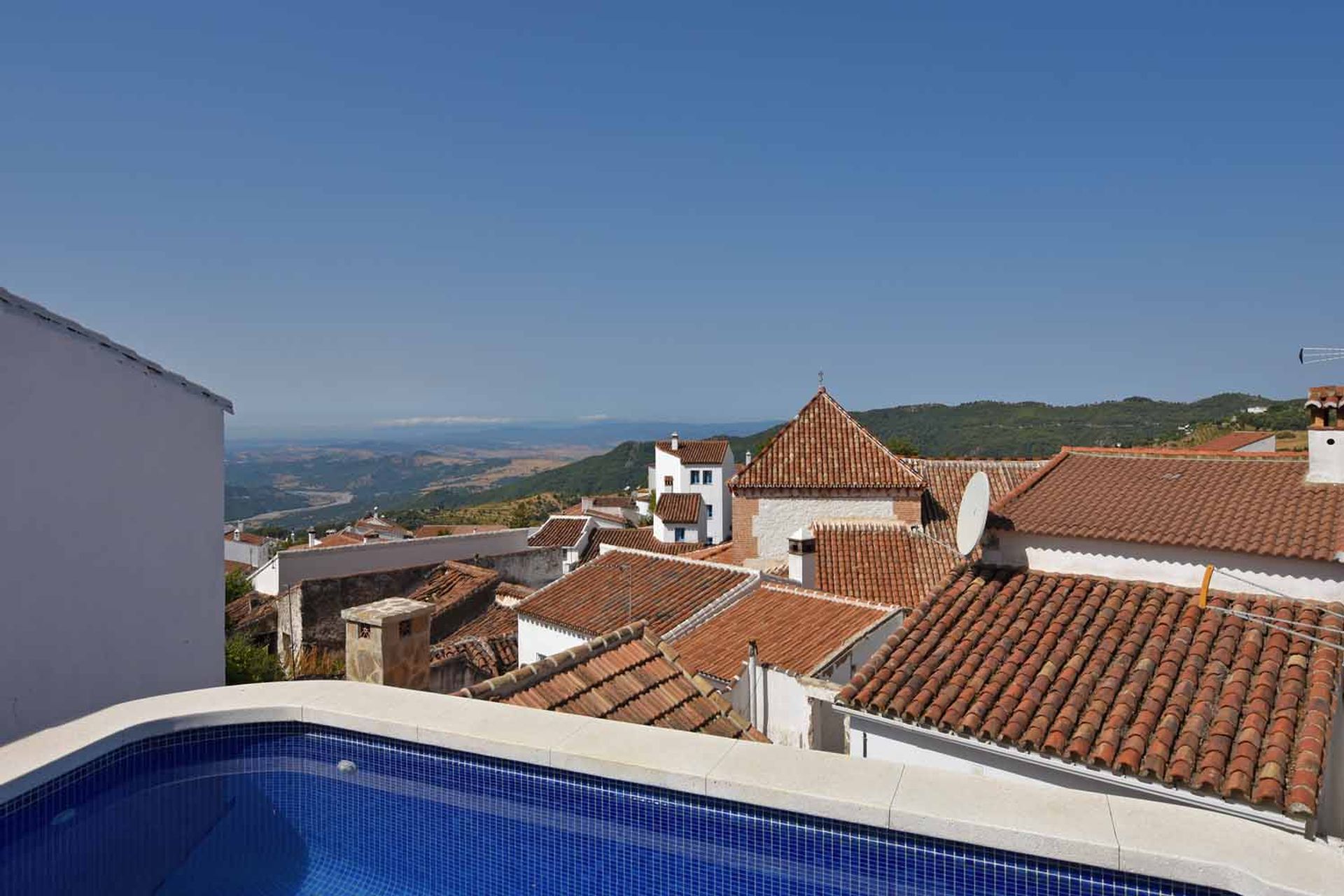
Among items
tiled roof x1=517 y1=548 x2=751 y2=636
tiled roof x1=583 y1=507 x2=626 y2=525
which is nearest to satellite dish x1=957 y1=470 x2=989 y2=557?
tiled roof x1=517 y1=548 x2=751 y2=636

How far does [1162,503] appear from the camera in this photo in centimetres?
888

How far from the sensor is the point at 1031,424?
8312 cm

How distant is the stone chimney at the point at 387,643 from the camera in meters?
6.42

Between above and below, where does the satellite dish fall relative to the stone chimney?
above

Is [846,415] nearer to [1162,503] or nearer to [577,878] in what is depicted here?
[1162,503]

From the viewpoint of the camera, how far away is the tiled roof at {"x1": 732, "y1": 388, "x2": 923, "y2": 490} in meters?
17.6

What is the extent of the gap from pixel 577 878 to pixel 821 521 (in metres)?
13.9

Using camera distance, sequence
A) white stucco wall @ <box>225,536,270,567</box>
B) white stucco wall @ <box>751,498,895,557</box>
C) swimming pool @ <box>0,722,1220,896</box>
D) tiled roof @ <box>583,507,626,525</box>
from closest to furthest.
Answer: swimming pool @ <box>0,722,1220,896</box>
white stucco wall @ <box>751,498,895,557</box>
white stucco wall @ <box>225,536,270,567</box>
tiled roof @ <box>583,507,626,525</box>

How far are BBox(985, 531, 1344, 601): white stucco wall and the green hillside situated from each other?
5421cm

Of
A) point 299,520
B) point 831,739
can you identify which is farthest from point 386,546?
point 299,520

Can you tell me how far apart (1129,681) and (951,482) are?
14.5 meters

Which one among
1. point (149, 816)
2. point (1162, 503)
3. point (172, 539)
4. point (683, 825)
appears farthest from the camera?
point (1162, 503)

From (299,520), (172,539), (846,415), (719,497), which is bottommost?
(299,520)

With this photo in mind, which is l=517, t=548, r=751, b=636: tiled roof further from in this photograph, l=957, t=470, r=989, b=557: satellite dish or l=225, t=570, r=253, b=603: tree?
l=225, t=570, r=253, b=603: tree
